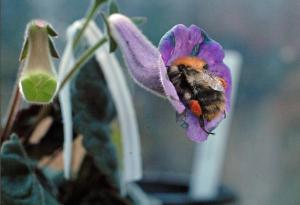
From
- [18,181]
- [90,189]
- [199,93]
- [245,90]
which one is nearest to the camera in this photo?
[199,93]

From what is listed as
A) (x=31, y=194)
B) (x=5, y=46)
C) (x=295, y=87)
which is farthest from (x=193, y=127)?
(x=295, y=87)

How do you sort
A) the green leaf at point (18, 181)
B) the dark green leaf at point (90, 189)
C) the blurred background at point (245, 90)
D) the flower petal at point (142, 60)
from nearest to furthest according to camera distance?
the flower petal at point (142, 60)
the green leaf at point (18, 181)
the dark green leaf at point (90, 189)
the blurred background at point (245, 90)

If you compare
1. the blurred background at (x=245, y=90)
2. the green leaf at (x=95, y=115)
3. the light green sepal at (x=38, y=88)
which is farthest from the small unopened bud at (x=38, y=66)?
the blurred background at (x=245, y=90)

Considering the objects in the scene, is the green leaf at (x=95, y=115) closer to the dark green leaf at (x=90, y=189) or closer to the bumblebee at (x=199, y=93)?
the dark green leaf at (x=90, y=189)

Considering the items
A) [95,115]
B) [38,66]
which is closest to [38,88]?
[38,66]

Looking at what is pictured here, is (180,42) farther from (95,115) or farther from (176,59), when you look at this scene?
(95,115)

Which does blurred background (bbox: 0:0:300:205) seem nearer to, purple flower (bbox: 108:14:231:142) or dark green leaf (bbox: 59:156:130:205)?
dark green leaf (bbox: 59:156:130:205)
